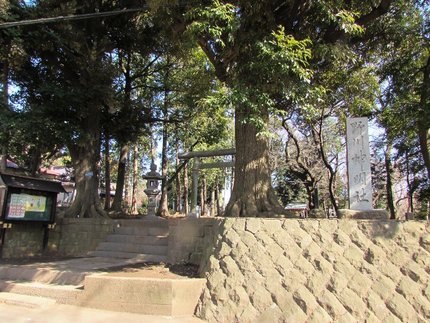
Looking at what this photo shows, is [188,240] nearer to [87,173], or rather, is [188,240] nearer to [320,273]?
[320,273]

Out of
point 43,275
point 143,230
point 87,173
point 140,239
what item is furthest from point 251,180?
point 87,173

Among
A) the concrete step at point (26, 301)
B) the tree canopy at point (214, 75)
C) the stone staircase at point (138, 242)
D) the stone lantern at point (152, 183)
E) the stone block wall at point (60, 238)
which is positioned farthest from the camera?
the stone lantern at point (152, 183)

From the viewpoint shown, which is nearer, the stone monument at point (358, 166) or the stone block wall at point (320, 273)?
the stone block wall at point (320, 273)

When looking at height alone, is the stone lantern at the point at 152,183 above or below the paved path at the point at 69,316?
above

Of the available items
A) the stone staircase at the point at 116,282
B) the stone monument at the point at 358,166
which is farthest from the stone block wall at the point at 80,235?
the stone monument at the point at 358,166

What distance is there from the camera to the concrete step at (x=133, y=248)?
10.5 meters

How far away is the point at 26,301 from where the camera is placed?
7516mm

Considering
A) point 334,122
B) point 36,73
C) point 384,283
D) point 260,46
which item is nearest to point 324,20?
point 260,46

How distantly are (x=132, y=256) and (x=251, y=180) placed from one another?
4.01 meters

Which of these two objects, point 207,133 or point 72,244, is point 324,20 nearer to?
point 72,244

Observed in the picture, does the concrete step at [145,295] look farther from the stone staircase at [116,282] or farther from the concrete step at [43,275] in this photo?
the concrete step at [43,275]

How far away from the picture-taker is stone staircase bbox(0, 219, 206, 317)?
6.74 m

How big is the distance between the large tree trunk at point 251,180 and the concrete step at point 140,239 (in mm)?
2711

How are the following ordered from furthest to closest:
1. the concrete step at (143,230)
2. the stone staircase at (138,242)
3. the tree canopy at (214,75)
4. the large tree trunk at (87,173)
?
the large tree trunk at (87,173) < the concrete step at (143,230) < the stone staircase at (138,242) < the tree canopy at (214,75)
